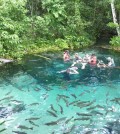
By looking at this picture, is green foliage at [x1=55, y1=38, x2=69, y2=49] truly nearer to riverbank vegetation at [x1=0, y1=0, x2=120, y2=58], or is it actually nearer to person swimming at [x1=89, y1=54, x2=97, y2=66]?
riverbank vegetation at [x1=0, y1=0, x2=120, y2=58]

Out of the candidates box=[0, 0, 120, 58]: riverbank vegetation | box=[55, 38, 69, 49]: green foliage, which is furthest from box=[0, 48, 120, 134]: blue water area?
box=[55, 38, 69, 49]: green foliage

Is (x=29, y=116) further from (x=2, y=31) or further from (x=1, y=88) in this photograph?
(x=2, y=31)

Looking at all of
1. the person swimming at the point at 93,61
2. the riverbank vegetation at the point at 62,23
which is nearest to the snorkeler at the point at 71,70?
the person swimming at the point at 93,61

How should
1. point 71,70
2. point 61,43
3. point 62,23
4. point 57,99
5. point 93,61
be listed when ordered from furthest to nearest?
point 62,23
point 61,43
point 93,61
point 71,70
point 57,99

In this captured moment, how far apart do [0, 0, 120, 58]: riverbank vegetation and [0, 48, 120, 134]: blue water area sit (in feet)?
14.0

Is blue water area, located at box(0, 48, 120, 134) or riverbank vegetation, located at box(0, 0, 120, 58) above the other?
riverbank vegetation, located at box(0, 0, 120, 58)

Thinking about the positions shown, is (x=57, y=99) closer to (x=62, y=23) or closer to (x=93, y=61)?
(x=93, y=61)

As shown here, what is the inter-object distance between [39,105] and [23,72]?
5.52m

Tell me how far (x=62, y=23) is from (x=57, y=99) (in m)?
14.6

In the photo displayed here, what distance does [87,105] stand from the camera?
45.0 feet

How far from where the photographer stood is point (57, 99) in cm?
1460

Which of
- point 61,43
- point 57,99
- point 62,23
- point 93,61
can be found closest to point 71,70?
point 93,61

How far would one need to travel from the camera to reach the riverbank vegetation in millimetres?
25109

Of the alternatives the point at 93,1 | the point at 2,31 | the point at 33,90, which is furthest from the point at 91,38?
the point at 33,90
